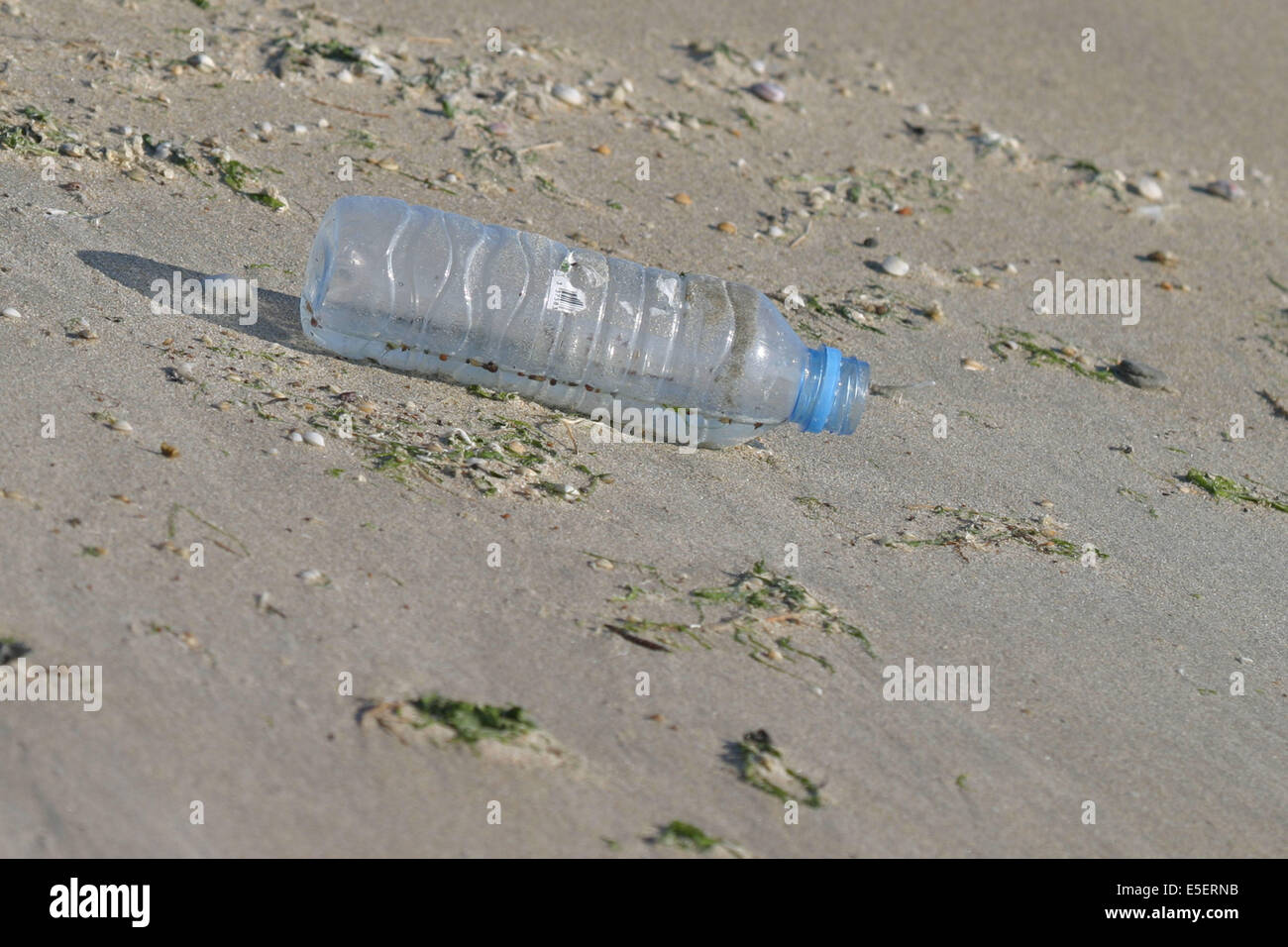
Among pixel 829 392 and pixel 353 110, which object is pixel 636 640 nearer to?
pixel 829 392

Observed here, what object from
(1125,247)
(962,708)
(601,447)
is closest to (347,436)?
(601,447)

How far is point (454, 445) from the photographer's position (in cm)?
344

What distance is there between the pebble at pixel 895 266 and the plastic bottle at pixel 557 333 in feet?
4.40

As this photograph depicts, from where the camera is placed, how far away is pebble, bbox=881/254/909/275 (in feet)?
16.6

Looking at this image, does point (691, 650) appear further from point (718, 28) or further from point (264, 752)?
point (718, 28)

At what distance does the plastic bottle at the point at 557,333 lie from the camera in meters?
3.64

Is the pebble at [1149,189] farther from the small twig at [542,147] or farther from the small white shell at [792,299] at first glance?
the small twig at [542,147]

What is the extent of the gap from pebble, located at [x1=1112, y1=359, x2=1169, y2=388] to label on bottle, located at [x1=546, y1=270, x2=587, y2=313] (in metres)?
A: 2.23

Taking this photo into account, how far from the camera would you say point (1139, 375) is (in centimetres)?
480
